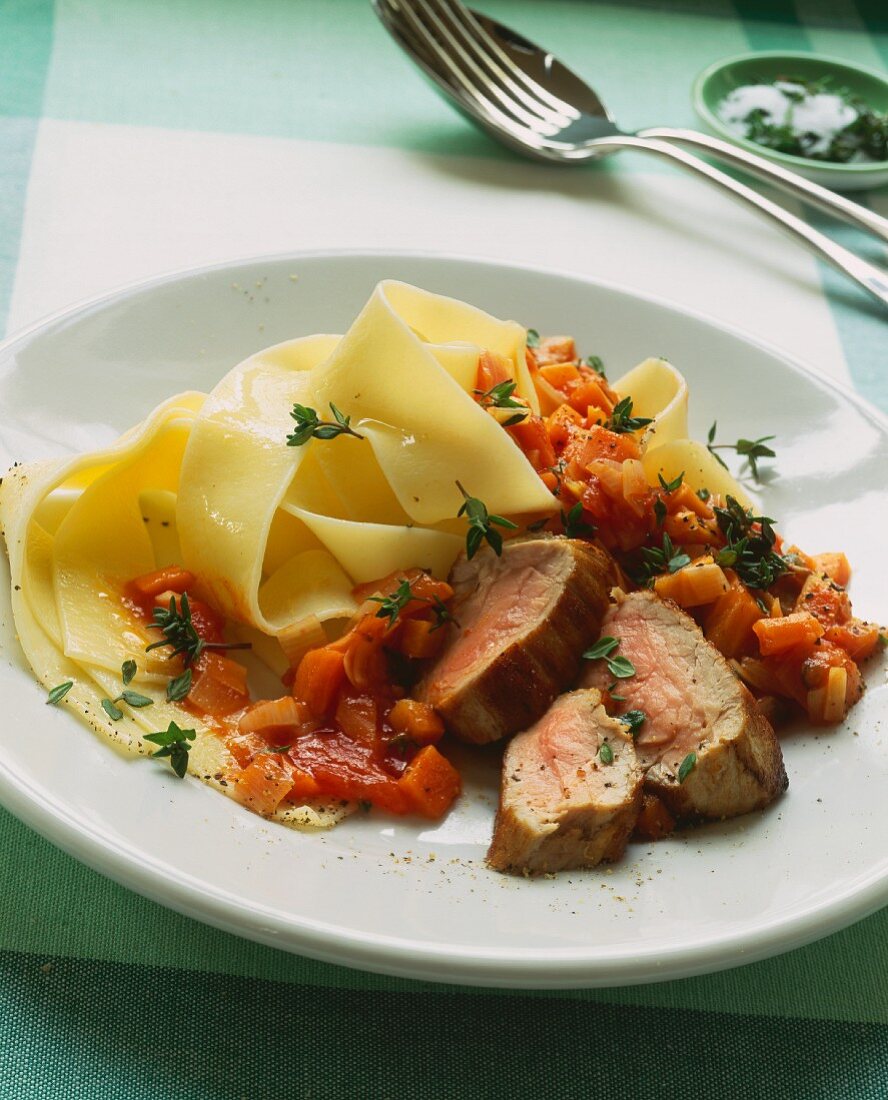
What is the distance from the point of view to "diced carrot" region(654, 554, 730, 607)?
389 cm

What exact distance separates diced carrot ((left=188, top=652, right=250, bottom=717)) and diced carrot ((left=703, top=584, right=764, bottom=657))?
4.98ft

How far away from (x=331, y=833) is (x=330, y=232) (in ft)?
13.5

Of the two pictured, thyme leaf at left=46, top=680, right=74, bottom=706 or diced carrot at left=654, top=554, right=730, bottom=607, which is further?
diced carrot at left=654, top=554, right=730, bottom=607

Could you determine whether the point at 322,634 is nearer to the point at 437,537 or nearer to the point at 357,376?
the point at 437,537

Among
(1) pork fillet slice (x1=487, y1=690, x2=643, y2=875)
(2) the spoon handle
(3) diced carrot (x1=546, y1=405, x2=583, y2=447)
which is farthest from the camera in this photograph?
(2) the spoon handle

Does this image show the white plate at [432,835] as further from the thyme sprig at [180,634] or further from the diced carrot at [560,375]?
the diced carrot at [560,375]

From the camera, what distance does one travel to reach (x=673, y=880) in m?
3.17

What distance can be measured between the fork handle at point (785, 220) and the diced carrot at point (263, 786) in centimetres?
381

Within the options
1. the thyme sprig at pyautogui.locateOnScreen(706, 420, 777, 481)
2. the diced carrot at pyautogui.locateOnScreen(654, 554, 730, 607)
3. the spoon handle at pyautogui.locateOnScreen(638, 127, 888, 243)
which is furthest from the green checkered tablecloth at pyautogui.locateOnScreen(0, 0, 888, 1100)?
the diced carrot at pyautogui.locateOnScreen(654, 554, 730, 607)

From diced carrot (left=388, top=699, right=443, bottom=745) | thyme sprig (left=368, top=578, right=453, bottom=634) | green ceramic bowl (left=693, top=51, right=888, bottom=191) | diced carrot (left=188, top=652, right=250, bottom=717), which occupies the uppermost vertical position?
green ceramic bowl (left=693, top=51, right=888, bottom=191)

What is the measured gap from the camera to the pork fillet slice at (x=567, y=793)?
10.5ft

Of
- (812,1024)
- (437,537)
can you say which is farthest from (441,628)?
(812,1024)

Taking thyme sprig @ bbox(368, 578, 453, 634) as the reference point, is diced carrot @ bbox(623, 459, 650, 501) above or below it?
above

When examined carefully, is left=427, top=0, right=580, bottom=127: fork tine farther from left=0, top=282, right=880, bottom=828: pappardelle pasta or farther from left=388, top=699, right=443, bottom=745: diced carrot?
left=388, top=699, right=443, bottom=745: diced carrot
